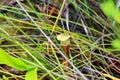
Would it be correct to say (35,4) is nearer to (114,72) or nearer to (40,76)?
(40,76)

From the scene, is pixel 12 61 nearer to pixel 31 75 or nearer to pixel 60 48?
pixel 31 75

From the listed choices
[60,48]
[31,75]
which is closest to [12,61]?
[31,75]

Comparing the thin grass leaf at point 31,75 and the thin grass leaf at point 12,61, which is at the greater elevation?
the thin grass leaf at point 12,61

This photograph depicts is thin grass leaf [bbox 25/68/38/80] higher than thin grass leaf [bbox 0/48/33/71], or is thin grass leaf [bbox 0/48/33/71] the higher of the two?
thin grass leaf [bbox 0/48/33/71]

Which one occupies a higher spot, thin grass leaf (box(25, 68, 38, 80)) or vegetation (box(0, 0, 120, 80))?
vegetation (box(0, 0, 120, 80))

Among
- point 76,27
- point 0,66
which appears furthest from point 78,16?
point 0,66
